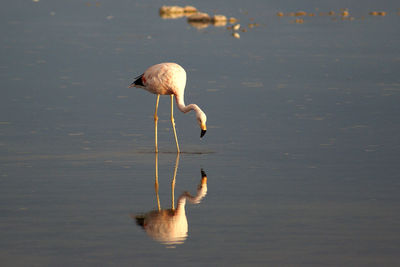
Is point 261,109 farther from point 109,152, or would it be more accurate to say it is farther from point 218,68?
point 218,68

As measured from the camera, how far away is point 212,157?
1375 centimetres

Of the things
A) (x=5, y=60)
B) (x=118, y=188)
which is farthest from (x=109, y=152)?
(x=5, y=60)

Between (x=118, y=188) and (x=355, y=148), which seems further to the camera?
(x=355, y=148)

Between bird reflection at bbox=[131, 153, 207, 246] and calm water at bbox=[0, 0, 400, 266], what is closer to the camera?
calm water at bbox=[0, 0, 400, 266]

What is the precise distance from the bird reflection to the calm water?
9 cm

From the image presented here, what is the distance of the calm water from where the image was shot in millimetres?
9016

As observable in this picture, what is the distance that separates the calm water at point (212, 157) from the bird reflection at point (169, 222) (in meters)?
0.09

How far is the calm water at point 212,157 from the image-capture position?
9.02 metres

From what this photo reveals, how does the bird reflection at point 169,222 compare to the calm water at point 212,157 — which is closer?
the calm water at point 212,157

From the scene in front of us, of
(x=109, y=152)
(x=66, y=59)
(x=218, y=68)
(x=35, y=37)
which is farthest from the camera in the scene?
(x=35, y=37)

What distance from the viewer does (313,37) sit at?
3759cm

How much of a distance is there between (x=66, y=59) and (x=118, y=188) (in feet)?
55.7

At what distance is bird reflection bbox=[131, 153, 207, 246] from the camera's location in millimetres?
9273

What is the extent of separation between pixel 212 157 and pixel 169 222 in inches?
157
